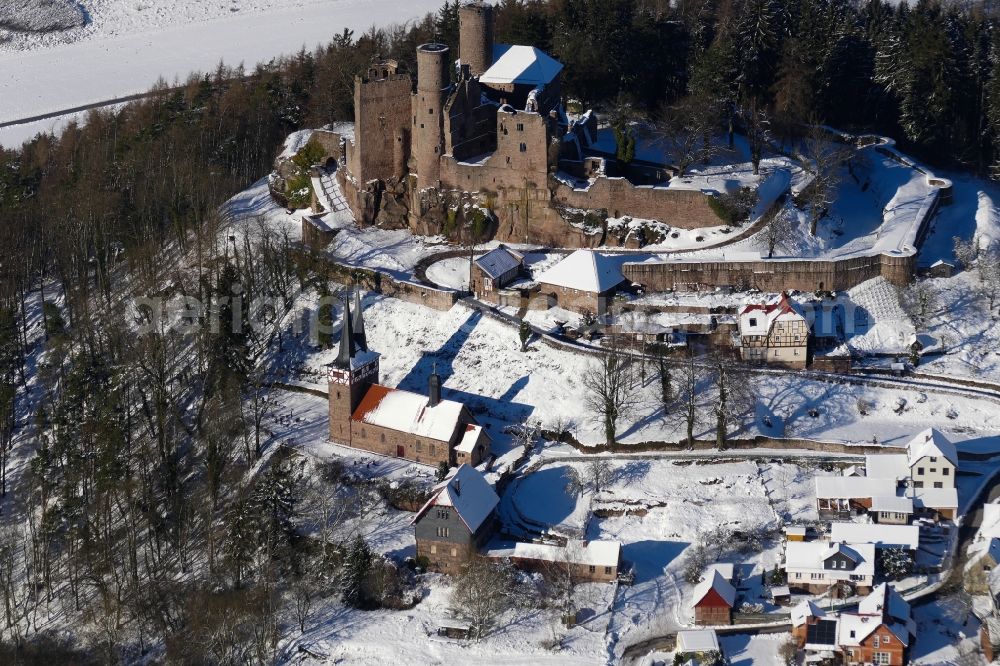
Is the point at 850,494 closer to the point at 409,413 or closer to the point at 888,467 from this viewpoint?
the point at 888,467

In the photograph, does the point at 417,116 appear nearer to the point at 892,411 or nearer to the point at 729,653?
the point at 892,411

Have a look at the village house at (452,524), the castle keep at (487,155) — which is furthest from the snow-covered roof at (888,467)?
the castle keep at (487,155)

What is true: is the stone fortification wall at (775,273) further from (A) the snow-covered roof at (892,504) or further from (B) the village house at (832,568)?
(B) the village house at (832,568)

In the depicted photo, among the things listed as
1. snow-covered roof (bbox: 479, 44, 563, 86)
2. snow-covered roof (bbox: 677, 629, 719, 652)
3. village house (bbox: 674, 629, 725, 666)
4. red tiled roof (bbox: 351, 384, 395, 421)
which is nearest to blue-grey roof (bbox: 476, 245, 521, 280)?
red tiled roof (bbox: 351, 384, 395, 421)

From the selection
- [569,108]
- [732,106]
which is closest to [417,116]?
[569,108]

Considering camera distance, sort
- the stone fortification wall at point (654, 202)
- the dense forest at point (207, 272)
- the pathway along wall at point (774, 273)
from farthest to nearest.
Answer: the stone fortification wall at point (654, 202), the pathway along wall at point (774, 273), the dense forest at point (207, 272)

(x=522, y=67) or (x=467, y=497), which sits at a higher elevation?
(x=522, y=67)

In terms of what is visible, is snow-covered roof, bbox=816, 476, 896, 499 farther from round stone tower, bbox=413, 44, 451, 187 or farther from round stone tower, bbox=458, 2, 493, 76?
round stone tower, bbox=458, 2, 493, 76

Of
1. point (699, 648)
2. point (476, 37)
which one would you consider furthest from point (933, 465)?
point (476, 37)
